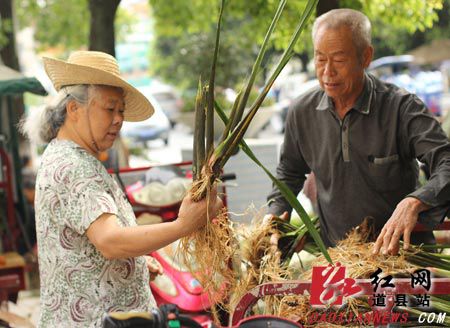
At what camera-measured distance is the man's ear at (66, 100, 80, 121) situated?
2738 mm

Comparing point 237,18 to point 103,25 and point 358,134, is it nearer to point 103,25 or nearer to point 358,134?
point 103,25

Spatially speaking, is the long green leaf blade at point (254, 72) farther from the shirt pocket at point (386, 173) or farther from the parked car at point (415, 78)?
the parked car at point (415, 78)

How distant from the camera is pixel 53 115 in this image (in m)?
2.79

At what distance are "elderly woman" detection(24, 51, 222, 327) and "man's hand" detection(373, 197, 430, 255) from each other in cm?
59

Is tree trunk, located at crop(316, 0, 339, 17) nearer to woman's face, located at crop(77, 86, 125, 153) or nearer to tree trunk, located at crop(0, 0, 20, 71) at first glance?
woman's face, located at crop(77, 86, 125, 153)

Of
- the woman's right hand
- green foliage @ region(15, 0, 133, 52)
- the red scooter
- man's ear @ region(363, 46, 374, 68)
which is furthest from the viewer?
green foliage @ region(15, 0, 133, 52)

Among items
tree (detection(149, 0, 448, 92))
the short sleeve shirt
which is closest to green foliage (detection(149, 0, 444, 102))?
tree (detection(149, 0, 448, 92))

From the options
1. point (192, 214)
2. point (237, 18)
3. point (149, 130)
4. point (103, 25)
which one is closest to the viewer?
point (192, 214)

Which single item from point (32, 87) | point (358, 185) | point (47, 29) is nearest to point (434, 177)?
point (358, 185)

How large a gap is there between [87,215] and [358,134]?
134 centimetres

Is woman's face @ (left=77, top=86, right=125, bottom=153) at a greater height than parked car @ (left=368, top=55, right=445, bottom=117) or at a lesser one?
greater

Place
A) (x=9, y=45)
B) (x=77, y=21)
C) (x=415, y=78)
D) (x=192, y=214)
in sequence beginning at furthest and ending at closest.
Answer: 1. (x=415, y=78)
2. (x=77, y=21)
3. (x=9, y=45)
4. (x=192, y=214)

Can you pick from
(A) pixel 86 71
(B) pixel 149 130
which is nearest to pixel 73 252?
(A) pixel 86 71

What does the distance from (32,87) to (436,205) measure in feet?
16.3
